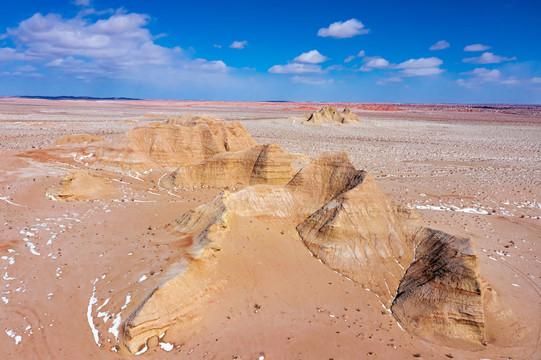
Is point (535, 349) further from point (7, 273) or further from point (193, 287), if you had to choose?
point (7, 273)

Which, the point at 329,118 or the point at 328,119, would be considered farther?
the point at 329,118

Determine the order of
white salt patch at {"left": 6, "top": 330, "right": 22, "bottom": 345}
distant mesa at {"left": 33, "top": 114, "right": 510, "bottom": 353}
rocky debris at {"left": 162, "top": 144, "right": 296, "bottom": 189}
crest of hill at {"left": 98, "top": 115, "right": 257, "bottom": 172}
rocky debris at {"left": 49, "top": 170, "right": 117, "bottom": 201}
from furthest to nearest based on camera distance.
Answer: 1. crest of hill at {"left": 98, "top": 115, "right": 257, "bottom": 172}
2. rocky debris at {"left": 162, "top": 144, "right": 296, "bottom": 189}
3. rocky debris at {"left": 49, "top": 170, "right": 117, "bottom": 201}
4. distant mesa at {"left": 33, "top": 114, "right": 510, "bottom": 353}
5. white salt patch at {"left": 6, "top": 330, "right": 22, "bottom": 345}

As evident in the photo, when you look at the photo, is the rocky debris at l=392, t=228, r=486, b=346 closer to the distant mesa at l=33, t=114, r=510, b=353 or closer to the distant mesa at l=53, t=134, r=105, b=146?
the distant mesa at l=33, t=114, r=510, b=353

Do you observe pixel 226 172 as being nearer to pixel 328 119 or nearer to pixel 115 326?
pixel 115 326

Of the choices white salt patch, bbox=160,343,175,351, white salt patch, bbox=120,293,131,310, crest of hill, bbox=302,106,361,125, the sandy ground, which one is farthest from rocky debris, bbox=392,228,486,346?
crest of hill, bbox=302,106,361,125

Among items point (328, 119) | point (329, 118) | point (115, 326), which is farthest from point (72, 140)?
point (329, 118)

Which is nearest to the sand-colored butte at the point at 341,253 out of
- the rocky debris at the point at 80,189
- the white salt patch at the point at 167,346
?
the white salt patch at the point at 167,346

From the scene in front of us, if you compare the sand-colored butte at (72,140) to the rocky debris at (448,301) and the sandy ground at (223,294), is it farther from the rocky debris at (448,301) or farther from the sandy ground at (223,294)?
the rocky debris at (448,301)
